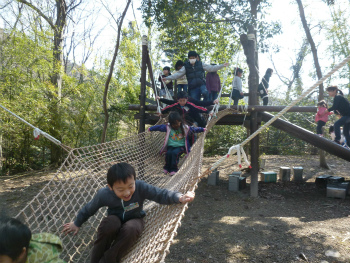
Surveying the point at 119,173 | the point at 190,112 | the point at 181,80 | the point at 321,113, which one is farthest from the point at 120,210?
the point at 321,113

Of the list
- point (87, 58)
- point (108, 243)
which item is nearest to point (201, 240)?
point (108, 243)

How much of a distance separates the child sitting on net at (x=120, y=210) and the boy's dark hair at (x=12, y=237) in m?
0.43

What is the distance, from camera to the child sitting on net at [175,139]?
304 centimetres

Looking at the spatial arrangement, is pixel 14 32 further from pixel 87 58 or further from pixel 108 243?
pixel 87 58

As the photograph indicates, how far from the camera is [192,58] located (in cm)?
426

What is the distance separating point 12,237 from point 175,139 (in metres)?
2.26

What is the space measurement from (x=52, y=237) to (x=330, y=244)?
2.39 meters

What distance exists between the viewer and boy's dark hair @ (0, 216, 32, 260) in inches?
37.7

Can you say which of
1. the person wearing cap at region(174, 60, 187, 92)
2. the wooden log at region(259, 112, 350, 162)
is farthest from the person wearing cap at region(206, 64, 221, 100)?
the wooden log at region(259, 112, 350, 162)

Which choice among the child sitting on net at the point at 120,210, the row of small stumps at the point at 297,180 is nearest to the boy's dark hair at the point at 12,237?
the child sitting on net at the point at 120,210

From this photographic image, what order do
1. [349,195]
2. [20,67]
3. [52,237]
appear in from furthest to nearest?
A: 1. [20,67]
2. [349,195]
3. [52,237]

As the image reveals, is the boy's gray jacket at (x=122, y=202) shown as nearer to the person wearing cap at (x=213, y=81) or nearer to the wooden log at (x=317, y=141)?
the wooden log at (x=317, y=141)

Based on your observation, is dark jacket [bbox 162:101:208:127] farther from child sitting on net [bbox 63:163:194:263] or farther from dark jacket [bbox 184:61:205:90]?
child sitting on net [bbox 63:163:194:263]

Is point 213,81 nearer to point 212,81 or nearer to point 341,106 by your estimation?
point 212,81
